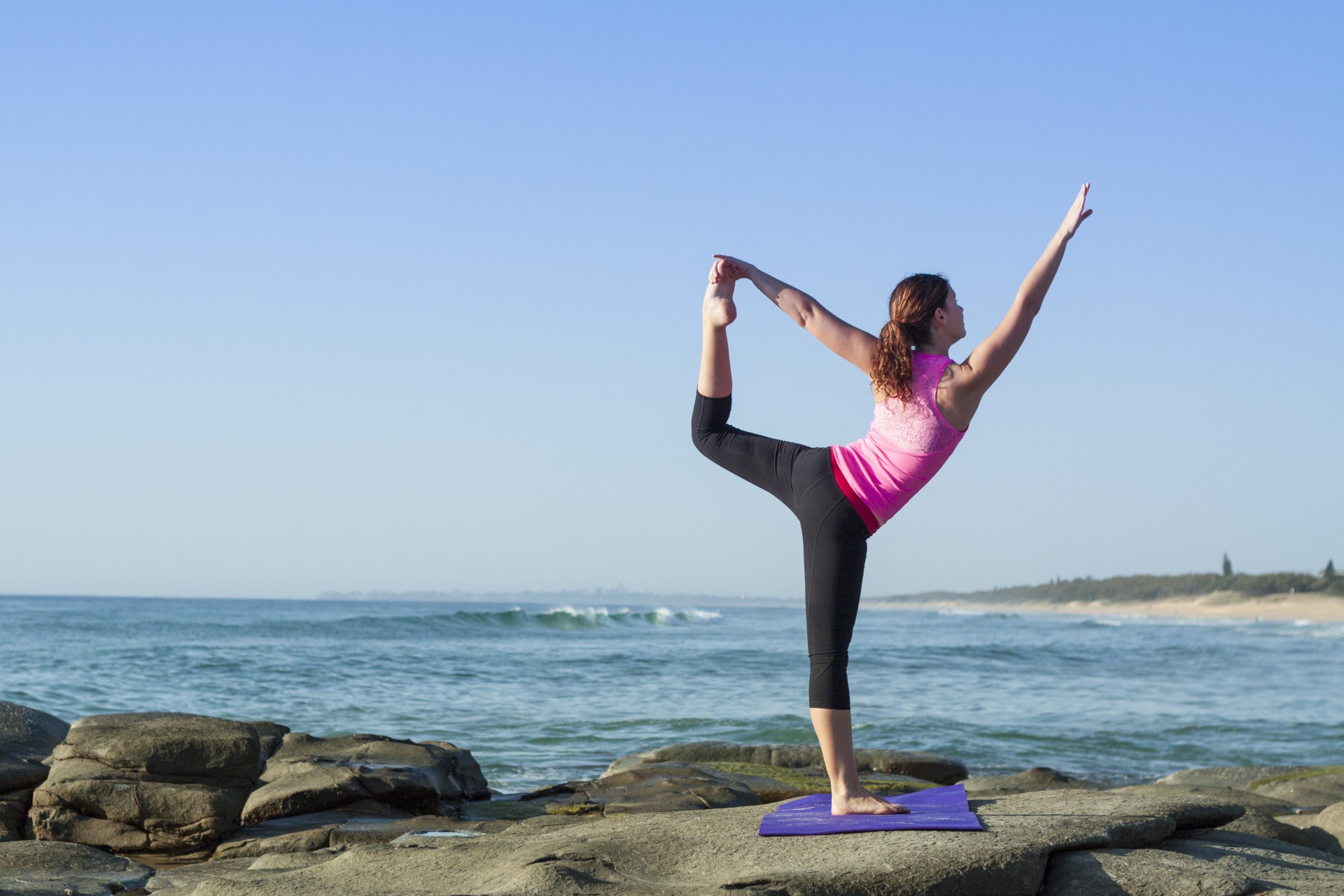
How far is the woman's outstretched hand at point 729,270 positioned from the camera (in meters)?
4.74

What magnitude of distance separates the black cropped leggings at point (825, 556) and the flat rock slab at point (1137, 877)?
1000 mm

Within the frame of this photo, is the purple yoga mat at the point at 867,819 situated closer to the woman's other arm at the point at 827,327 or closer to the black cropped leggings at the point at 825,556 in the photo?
the black cropped leggings at the point at 825,556

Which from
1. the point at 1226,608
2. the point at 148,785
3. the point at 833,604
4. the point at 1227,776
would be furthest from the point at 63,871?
the point at 1226,608

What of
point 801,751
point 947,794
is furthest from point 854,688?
point 947,794

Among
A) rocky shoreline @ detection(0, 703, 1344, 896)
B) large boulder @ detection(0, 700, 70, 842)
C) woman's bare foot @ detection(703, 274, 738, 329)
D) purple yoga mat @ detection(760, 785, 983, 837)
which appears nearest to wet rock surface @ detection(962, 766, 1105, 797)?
rocky shoreline @ detection(0, 703, 1344, 896)

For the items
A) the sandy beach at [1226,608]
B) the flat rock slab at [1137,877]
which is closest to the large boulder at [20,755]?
the flat rock slab at [1137,877]

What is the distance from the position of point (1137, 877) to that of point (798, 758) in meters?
7.21

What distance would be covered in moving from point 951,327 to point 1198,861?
7.35 ft

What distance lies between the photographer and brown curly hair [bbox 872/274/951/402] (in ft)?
14.4

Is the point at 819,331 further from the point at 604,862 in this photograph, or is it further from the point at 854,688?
the point at 854,688

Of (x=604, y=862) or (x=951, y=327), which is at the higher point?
(x=951, y=327)

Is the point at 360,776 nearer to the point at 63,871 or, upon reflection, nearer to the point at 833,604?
the point at 63,871

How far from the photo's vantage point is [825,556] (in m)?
4.47

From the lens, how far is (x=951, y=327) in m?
4.54
